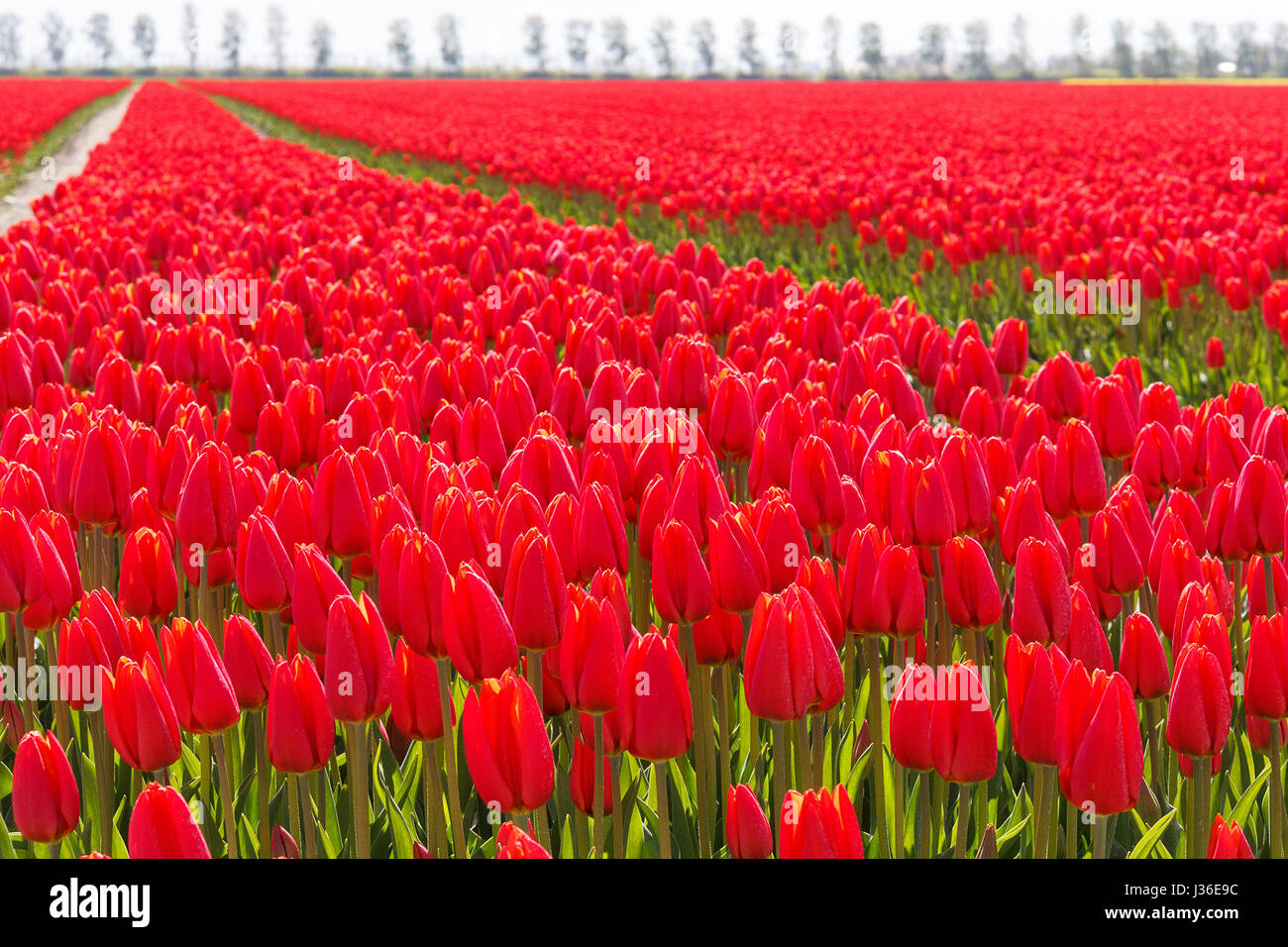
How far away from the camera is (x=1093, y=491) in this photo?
2.89 meters

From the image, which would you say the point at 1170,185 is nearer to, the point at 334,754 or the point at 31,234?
the point at 31,234

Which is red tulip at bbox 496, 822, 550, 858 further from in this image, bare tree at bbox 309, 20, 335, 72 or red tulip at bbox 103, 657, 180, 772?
bare tree at bbox 309, 20, 335, 72

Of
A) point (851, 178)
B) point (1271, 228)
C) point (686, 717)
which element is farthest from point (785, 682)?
point (851, 178)

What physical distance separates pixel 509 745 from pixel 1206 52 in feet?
502

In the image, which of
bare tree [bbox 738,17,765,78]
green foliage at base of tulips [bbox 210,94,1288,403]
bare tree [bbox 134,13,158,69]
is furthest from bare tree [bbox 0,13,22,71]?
green foliage at base of tulips [bbox 210,94,1288,403]

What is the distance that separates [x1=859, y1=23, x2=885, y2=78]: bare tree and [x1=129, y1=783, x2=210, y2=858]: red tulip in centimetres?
15111

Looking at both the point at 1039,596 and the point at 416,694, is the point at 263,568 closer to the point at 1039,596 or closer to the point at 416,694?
the point at 416,694

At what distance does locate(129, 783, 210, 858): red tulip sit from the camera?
167cm

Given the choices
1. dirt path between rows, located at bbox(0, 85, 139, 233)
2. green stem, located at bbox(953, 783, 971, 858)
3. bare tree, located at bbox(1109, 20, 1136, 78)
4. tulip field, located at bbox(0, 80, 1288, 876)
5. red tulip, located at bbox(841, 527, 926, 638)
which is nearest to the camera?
tulip field, located at bbox(0, 80, 1288, 876)

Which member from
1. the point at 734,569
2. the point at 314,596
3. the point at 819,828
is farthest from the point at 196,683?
the point at 819,828

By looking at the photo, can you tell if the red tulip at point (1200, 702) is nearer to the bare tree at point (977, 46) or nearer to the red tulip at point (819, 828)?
the red tulip at point (819, 828)

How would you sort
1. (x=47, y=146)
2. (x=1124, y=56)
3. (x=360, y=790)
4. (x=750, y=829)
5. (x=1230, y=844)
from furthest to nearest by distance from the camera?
1. (x=1124, y=56)
2. (x=47, y=146)
3. (x=360, y=790)
4. (x=750, y=829)
5. (x=1230, y=844)

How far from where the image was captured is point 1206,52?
446ft

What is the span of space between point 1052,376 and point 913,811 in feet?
5.85
